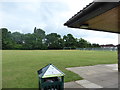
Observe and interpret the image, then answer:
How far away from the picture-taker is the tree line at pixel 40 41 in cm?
4753

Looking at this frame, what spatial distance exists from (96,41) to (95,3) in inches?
2362

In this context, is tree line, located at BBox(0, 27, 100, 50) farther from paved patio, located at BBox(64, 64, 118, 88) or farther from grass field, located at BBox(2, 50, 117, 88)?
paved patio, located at BBox(64, 64, 118, 88)

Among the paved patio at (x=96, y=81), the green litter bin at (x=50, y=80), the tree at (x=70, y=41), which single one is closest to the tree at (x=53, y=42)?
the tree at (x=70, y=41)

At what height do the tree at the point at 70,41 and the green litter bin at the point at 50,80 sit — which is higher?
the tree at the point at 70,41

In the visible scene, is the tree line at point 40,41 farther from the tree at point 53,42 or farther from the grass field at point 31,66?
the grass field at point 31,66

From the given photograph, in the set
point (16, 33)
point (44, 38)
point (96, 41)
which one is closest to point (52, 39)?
point (44, 38)

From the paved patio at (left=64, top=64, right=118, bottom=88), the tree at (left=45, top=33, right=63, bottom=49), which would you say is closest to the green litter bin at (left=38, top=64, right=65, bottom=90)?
the paved patio at (left=64, top=64, right=118, bottom=88)

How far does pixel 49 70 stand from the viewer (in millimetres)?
2229

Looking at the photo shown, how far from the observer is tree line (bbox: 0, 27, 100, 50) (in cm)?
4753

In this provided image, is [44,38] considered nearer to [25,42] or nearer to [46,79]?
[25,42]

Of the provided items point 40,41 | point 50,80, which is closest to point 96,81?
point 50,80

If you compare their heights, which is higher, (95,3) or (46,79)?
(95,3)

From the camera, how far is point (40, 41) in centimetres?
5322

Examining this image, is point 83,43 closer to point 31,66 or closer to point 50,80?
point 31,66
